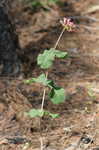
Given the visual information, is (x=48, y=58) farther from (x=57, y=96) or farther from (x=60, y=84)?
(x=60, y=84)

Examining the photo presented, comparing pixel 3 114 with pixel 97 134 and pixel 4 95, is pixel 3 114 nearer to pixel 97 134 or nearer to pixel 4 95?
pixel 4 95

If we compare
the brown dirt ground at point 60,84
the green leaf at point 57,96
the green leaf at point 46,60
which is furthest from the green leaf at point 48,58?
the brown dirt ground at point 60,84

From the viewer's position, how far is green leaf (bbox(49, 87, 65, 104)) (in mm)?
2607

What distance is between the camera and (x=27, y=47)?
4355 mm

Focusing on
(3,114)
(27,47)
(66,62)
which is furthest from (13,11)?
(3,114)

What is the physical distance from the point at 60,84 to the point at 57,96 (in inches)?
40.2

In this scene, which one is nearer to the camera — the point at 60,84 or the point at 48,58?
the point at 48,58

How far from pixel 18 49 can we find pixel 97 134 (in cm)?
129

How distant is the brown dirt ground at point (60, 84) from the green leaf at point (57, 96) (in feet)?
1.20

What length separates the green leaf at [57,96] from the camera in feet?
8.55

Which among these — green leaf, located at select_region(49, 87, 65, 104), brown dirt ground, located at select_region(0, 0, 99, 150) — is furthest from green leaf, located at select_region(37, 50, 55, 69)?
brown dirt ground, located at select_region(0, 0, 99, 150)

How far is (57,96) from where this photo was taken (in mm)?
2629

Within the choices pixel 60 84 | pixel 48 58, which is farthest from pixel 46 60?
pixel 60 84

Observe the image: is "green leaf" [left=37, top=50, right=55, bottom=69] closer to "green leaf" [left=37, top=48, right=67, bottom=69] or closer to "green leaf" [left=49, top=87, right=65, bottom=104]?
"green leaf" [left=37, top=48, right=67, bottom=69]
